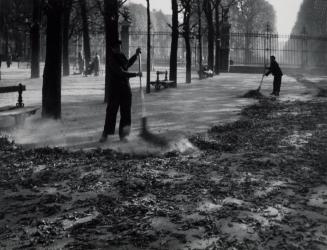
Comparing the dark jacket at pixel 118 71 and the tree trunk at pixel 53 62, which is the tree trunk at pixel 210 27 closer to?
the tree trunk at pixel 53 62

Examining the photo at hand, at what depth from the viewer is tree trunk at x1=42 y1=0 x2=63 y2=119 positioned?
11.3m

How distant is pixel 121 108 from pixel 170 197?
147 inches

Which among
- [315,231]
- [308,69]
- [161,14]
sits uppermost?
[161,14]

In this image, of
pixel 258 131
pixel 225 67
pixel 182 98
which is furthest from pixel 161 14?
pixel 258 131

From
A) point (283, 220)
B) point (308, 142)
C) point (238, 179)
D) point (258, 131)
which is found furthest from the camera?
point (258, 131)

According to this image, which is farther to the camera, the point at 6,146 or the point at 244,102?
the point at 244,102

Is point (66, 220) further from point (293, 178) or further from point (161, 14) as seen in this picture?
point (161, 14)

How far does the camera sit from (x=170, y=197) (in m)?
5.86

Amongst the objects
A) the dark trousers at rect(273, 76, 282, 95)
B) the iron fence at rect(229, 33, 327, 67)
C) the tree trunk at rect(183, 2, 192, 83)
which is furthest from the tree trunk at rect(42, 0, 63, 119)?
the iron fence at rect(229, 33, 327, 67)

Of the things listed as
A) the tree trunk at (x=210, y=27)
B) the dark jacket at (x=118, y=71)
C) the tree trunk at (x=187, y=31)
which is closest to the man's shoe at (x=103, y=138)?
the dark jacket at (x=118, y=71)

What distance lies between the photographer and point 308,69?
43781 mm

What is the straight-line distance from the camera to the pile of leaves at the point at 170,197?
4.50 meters

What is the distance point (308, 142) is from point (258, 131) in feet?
5.28

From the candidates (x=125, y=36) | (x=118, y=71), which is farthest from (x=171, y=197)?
(x=125, y=36)
